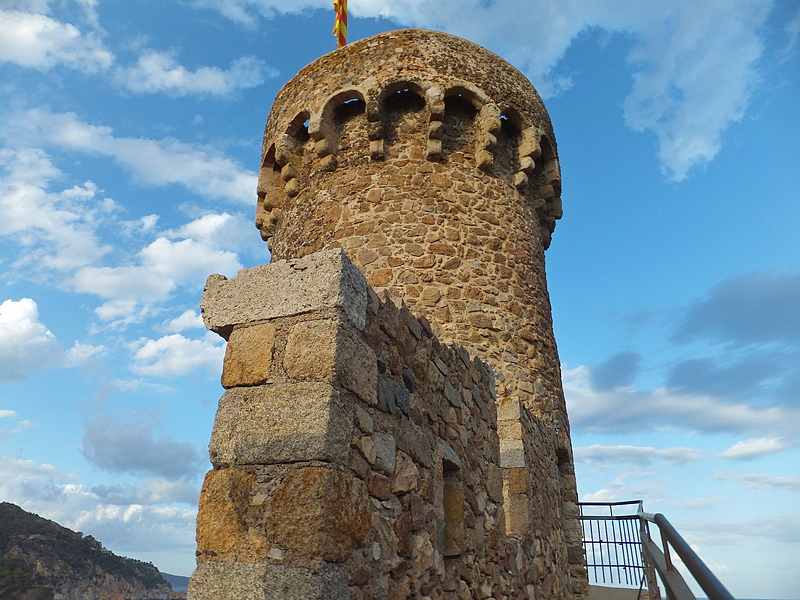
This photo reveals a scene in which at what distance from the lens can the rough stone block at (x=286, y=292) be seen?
2.36 meters

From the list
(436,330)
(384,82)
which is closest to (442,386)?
(436,330)

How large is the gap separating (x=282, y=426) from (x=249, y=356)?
0.39 m

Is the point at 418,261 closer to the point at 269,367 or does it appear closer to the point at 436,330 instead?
the point at 436,330

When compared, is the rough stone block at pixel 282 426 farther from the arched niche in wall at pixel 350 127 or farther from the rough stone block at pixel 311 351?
the arched niche in wall at pixel 350 127

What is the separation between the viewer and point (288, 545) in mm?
2012

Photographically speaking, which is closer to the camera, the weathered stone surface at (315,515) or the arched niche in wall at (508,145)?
the weathered stone surface at (315,515)

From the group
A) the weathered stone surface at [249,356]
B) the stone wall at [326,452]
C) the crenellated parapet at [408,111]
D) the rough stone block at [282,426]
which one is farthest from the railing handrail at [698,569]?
the crenellated parapet at [408,111]

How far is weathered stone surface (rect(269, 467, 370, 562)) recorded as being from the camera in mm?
1990

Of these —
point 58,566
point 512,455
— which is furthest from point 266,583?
point 58,566

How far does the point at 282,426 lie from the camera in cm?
219

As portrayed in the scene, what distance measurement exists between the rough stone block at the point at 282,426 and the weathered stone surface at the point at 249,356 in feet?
0.19

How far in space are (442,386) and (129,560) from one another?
34681 mm

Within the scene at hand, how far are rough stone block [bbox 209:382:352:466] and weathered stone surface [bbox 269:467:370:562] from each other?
0.24ft

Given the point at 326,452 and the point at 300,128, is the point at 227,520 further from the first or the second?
the point at 300,128
